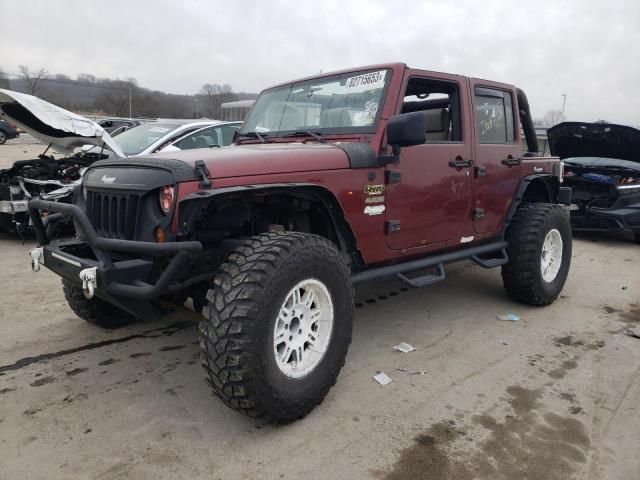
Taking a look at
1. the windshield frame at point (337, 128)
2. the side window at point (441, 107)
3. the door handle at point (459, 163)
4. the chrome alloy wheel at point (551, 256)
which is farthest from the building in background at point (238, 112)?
the chrome alloy wheel at point (551, 256)

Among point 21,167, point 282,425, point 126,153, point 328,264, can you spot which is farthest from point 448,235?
point 21,167

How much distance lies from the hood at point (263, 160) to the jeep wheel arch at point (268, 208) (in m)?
0.12

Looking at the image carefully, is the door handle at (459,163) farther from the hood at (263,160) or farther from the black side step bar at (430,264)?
the hood at (263,160)

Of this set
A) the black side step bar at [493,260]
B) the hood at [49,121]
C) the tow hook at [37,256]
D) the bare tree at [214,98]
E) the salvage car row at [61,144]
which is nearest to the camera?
the tow hook at [37,256]

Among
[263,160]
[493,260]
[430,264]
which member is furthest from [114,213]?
[493,260]

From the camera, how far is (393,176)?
3410 mm

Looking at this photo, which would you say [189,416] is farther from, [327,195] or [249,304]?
[327,195]

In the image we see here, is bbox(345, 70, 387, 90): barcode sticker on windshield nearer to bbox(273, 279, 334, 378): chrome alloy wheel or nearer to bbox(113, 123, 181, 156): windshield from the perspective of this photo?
bbox(273, 279, 334, 378): chrome alloy wheel

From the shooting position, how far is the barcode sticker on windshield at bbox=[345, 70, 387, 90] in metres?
3.57

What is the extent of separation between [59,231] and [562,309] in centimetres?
441

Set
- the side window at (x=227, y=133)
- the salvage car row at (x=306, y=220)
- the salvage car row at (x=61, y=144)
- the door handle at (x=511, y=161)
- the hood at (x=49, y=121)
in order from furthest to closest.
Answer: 1. the side window at (x=227, y=133)
2. the salvage car row at (x=61, y=144)
3. the hood at (x=49, y=121)
4. the door handle at (x=511, y=161)
5. the salvage car row at (x=306, y=220)

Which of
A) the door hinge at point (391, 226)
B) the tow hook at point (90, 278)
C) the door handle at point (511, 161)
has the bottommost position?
the tow hook at point (90, 278)

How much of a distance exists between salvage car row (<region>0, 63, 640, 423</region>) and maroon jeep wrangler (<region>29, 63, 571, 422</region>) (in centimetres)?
1

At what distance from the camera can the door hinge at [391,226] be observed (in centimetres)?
344
